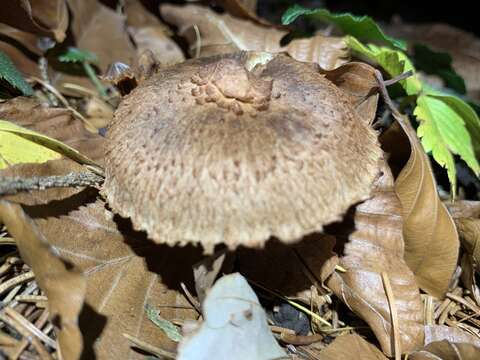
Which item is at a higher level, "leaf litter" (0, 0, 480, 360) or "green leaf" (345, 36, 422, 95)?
"green leaf" (345, 36, 422, 95)

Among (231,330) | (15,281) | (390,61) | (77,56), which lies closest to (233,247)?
(231,330)

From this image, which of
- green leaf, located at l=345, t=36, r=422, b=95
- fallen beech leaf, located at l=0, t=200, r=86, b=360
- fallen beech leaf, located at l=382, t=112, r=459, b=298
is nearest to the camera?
fallen beech leaf, located at l=0, t=200, r=86, b=360

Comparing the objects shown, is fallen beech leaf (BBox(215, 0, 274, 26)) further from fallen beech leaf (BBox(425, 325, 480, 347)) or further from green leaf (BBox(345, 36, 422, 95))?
fallen beech leaf (BBox(425, 325, 480, 347))

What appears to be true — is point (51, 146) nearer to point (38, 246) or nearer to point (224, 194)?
point (38, 246)

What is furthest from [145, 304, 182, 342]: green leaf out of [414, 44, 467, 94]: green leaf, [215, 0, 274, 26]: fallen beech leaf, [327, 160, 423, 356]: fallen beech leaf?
[414, 44, 467, 94]: green leaf

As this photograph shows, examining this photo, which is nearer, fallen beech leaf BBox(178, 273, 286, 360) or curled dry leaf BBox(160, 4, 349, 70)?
fallen beech leaf BBox(178, 273, 286, 360)

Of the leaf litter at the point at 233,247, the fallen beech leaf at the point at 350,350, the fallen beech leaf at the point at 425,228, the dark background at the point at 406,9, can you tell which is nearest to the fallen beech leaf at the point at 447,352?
the leaf litter at the point at 233,247

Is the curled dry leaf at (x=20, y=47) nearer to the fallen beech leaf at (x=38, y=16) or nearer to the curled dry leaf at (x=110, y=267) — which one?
the fallen beech leaf at (x=38, y=16)

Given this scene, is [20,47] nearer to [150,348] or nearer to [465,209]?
[150,348]

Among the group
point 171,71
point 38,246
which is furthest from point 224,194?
point 171,71
